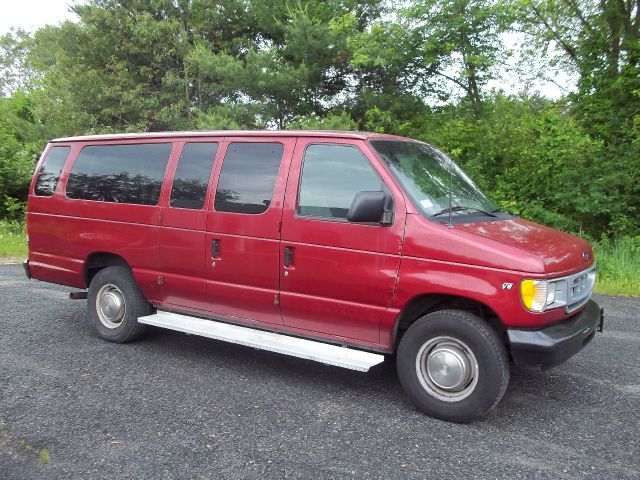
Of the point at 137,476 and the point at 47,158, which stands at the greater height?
the point at 47,158

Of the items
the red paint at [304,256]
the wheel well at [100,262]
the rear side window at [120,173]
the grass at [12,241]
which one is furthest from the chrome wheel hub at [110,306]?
the grass at [12,241]

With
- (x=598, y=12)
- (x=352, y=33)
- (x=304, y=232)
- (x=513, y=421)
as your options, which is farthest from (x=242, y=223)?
(x=598, y=12)

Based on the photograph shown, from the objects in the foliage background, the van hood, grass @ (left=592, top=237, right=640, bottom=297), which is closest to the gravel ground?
the van hood

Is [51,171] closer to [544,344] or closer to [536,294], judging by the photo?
[536,294]

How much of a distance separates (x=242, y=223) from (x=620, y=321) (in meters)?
4.85

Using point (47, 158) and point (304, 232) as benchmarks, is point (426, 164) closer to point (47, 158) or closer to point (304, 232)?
point (304, 232)

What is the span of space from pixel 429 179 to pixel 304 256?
1196 millimetres

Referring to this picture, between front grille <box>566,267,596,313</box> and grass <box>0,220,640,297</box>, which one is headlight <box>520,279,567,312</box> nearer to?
front grille <box>566,267,596,313</box>

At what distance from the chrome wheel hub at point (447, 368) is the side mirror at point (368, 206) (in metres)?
0.98

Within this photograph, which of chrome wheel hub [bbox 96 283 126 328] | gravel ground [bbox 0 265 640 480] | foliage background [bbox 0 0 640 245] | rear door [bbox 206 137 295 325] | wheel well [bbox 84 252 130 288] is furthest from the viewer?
foliage background [bbox 0 0 640 245]

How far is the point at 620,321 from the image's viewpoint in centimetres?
654

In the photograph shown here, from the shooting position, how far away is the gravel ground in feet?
10.5

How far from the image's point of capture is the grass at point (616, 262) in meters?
8.30

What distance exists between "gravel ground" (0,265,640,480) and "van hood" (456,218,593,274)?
1.13m
